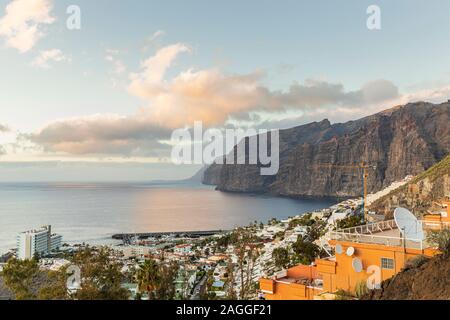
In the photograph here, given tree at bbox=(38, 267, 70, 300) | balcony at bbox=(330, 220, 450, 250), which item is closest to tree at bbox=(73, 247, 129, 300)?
tree at bbox=(38, 267, 70, 300)

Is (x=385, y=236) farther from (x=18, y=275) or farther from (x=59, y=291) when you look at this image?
(x=18, y=275)

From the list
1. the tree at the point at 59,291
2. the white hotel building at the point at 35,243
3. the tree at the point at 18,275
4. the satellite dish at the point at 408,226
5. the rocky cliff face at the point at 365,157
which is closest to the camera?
the tree at the point at 59,291

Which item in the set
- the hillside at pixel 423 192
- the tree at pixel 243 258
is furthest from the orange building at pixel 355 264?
the hillside at pixel 423 192

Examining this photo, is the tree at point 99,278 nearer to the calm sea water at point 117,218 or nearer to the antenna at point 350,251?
the antenna at point 350,251

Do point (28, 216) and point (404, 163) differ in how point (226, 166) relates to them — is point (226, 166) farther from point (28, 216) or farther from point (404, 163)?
point (28, 216)

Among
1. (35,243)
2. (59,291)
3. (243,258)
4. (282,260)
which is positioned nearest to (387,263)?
(59,291)

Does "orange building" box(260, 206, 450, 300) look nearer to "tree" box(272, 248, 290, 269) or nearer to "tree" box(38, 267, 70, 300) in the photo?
"tree" box(38, 267, 70, 300)
